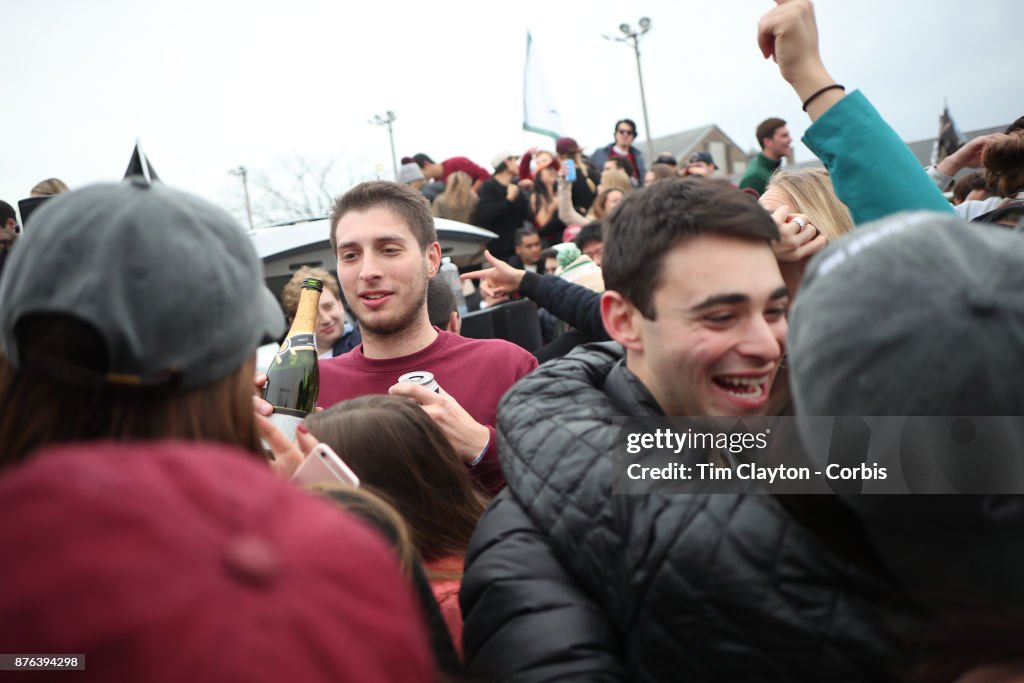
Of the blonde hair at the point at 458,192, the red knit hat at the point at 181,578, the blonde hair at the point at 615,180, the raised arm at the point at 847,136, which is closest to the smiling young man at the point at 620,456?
the raised arm at the point at 847,136

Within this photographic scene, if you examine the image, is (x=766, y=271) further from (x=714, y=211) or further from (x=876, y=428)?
(x=876, y=428)

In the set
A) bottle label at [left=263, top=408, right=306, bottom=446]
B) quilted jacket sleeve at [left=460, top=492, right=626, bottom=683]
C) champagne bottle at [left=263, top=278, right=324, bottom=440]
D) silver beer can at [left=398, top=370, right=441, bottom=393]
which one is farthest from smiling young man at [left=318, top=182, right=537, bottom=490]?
quilted jacket sleeve at [left=460, top=492, right=626, bottom=683]

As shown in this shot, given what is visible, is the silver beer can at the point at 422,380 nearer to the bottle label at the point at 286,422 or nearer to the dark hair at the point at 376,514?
the bottle label at the point at 286,422

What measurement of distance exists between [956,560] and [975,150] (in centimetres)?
427

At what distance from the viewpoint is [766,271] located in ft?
6.04

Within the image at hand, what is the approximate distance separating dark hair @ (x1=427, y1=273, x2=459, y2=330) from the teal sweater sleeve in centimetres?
283

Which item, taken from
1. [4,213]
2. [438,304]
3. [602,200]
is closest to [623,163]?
[602,200]

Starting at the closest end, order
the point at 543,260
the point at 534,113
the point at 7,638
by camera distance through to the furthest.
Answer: the point at 7,638 < the point at 543,260 < the point at 534,113

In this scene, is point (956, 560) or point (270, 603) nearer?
point (270, 603)

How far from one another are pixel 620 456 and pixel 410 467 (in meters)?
0.76

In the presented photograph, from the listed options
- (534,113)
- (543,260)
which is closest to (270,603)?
(543,260)

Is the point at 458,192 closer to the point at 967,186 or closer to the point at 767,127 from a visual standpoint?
the point at 767,127

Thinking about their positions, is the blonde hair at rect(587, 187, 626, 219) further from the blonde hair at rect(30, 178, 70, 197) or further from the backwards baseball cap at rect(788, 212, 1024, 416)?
the backwards baseball cap at rect(788, 212, 1024, 416)

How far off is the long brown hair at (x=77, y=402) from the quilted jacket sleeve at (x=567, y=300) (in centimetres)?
245
